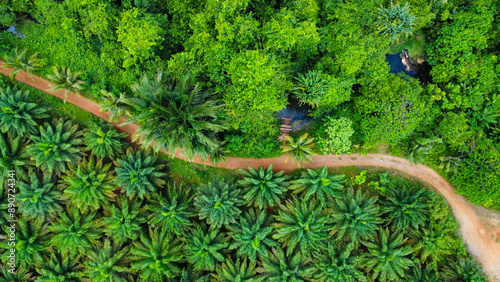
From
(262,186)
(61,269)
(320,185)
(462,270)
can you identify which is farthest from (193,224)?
(462,270)

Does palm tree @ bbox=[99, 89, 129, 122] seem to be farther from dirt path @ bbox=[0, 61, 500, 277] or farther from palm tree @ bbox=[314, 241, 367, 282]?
palm tree @ bbox=[314, 241, 367, 282]

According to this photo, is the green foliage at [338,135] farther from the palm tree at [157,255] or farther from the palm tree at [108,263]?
the palm tree at [108,263]

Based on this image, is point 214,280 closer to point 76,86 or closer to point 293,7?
point 76,86

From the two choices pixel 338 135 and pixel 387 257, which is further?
pixel 387 257

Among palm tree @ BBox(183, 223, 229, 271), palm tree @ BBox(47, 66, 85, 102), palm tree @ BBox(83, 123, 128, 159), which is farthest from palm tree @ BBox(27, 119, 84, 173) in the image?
palm tree @ BBox(183, 223, 229, 271)

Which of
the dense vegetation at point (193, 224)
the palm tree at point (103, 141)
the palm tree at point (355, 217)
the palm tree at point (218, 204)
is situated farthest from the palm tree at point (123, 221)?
the palm tree at point (355, 217)

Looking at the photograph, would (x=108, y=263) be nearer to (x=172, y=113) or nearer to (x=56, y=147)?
(x=56, y=147)
